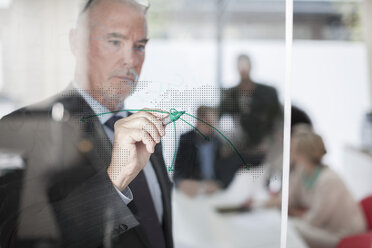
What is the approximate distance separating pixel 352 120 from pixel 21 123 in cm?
265

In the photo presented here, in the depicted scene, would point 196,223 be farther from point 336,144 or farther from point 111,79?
point 336,144

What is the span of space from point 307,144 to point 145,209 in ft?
3.31

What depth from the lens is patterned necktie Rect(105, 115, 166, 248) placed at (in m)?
0.78

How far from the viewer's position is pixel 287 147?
2.69ft

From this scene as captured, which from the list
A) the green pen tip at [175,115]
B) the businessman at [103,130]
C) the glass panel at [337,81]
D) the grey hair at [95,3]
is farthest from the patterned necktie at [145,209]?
the glass panel at [337,81]

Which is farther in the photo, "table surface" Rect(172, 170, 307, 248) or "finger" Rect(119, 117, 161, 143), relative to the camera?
"table surface" Rect(172, 170, 307, 248)

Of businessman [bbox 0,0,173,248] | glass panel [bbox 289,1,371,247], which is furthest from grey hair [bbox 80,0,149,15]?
→ glass panel [bbox 289,1,371,247]

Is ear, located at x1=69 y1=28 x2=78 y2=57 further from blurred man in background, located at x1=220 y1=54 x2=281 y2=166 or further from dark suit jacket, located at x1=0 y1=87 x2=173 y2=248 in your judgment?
blurred man in background, located at x1=220 y1=54 x2=281 y2=166

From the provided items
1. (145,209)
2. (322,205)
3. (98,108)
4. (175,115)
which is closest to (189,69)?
(175,115)

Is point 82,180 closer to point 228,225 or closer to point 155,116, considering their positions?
point 155,116

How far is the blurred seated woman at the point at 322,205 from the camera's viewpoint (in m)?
1.69

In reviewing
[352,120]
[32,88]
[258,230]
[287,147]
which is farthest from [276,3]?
[352,120]

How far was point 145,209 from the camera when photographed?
2.64ft

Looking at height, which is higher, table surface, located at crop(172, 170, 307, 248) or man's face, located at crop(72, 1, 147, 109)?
man's face, located at crop(72, 1, 147, 109)
